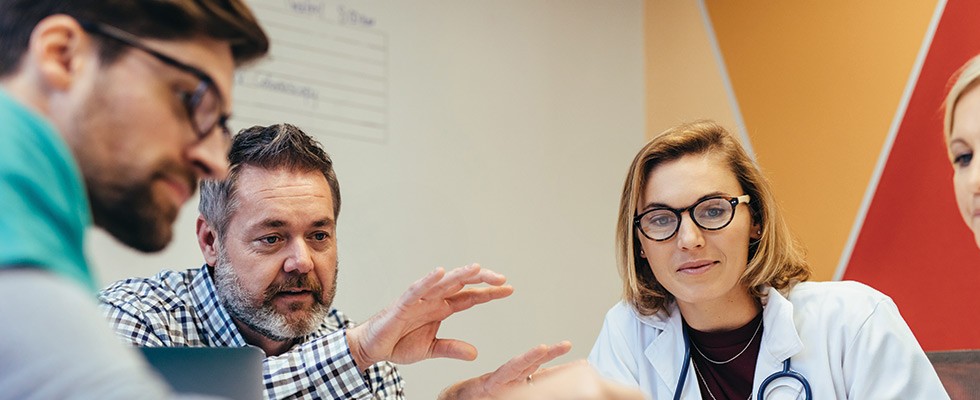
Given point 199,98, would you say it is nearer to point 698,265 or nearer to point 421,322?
point 421,322

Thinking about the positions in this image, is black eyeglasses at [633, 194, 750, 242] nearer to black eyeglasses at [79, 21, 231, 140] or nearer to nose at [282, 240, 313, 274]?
nose at [282, 240, 313, 274]

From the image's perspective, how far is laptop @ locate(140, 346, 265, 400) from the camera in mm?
889

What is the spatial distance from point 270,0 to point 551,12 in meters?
1.13

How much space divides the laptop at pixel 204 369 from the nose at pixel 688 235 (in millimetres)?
1217

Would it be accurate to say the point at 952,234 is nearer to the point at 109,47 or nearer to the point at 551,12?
the point at 551,12

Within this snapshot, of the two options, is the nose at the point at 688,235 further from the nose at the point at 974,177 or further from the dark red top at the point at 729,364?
the nose at the point at 974,177

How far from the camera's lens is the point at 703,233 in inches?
79.1

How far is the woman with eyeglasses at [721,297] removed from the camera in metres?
1.87

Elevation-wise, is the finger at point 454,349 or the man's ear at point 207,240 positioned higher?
the man's ear at point 207,240

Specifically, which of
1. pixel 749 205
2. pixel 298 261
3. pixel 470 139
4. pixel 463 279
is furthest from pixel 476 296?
pixel 470 139

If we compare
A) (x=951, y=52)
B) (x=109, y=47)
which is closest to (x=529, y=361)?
(x=109, y=47)

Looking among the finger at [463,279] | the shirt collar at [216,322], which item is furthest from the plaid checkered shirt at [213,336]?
the finger at [463,279]

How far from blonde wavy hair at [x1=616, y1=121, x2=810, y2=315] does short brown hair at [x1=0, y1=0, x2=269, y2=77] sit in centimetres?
151

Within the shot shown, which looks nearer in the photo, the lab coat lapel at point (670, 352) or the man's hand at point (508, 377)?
the man's hand at point (508, 377)
